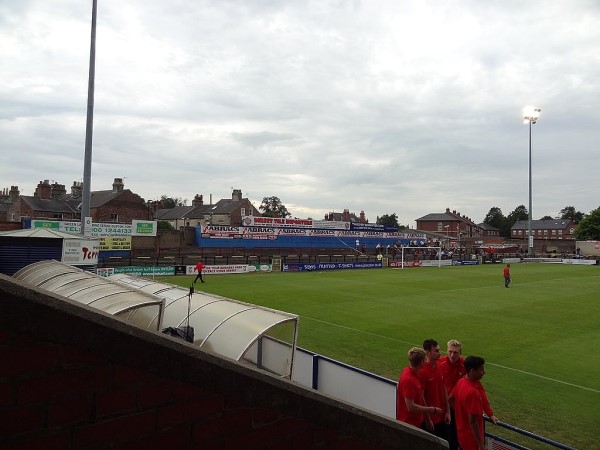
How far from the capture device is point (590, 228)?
9806 centimetres

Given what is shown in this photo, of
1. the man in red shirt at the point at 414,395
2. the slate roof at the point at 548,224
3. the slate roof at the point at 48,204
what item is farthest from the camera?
the slate roof at the point at 548,224

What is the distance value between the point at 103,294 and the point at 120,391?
5.44 metres

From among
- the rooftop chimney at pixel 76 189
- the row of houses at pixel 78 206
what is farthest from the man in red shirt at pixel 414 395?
the rooftop chimney at pixel 76 189

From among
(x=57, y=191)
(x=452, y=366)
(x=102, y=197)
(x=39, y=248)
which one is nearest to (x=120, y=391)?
(x=452, y=366)

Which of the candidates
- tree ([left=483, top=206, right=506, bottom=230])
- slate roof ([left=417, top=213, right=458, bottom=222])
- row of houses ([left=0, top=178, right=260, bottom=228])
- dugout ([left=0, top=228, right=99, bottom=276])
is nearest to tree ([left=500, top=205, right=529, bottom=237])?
tree ([left=483, top=206, right=506, bottom=230])

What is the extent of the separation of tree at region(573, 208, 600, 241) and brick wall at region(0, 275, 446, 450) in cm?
11277

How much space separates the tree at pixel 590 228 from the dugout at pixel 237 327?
107335 mm

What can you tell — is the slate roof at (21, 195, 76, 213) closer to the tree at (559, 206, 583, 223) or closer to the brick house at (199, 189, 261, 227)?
the brick house at (199, 189, 261, 227)

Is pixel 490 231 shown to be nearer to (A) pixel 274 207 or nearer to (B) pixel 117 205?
(A) pixel 274 207

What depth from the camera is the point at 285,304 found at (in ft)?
72.9

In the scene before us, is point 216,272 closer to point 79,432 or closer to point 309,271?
point 309,271

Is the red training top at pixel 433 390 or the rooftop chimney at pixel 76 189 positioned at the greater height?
the rooftop chimney at pixel 76 189

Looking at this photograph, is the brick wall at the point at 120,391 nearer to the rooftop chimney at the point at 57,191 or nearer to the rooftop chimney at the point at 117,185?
the rooftop chimney at the point at 117,185

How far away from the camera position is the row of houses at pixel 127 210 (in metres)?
57.7
